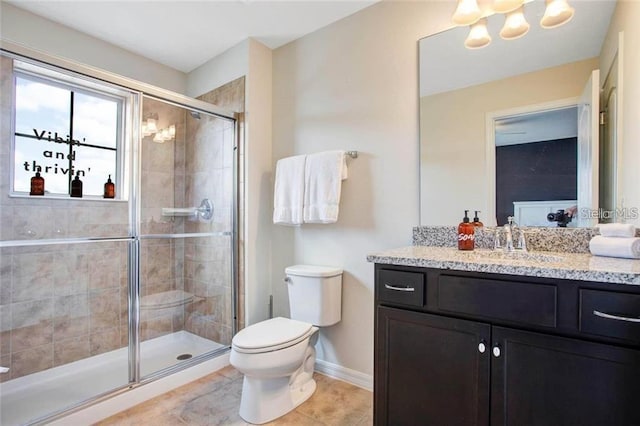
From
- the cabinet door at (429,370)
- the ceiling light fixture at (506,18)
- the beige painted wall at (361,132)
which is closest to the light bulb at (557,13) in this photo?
the ceiling light fixture at (506,18)

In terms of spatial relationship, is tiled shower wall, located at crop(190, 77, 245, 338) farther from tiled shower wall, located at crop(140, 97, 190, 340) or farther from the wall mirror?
the wall mirror

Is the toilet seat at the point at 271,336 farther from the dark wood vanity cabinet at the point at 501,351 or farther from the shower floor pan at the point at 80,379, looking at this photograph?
the shower floor pan at the point at 80,379

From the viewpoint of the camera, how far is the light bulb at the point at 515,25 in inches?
59.9

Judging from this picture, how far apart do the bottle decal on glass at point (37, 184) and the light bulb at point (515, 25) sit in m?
2.90

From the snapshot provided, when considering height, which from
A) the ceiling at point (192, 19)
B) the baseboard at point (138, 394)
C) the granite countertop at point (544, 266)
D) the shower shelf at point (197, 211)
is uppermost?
the ceiling at point (192, 19)

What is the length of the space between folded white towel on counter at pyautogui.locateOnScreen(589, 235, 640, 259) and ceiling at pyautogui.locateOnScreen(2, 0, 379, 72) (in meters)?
1.76

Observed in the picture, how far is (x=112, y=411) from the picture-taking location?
5.70 feet

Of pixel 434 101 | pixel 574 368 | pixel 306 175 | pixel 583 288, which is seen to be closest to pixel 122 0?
pixel 306 175

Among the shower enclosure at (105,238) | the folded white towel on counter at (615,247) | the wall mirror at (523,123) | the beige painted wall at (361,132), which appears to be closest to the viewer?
the folded white towel on counter at (615,247)

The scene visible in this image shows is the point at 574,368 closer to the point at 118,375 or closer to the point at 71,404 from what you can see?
the point at 71,404

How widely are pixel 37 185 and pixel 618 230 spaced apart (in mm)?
3118

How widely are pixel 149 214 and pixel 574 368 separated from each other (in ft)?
8.49

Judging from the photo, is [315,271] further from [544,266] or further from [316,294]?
[544,266]

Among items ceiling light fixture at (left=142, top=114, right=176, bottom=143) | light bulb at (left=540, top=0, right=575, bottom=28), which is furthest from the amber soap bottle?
light bulb at (left=540, top=0, right=575, bottom=28)
